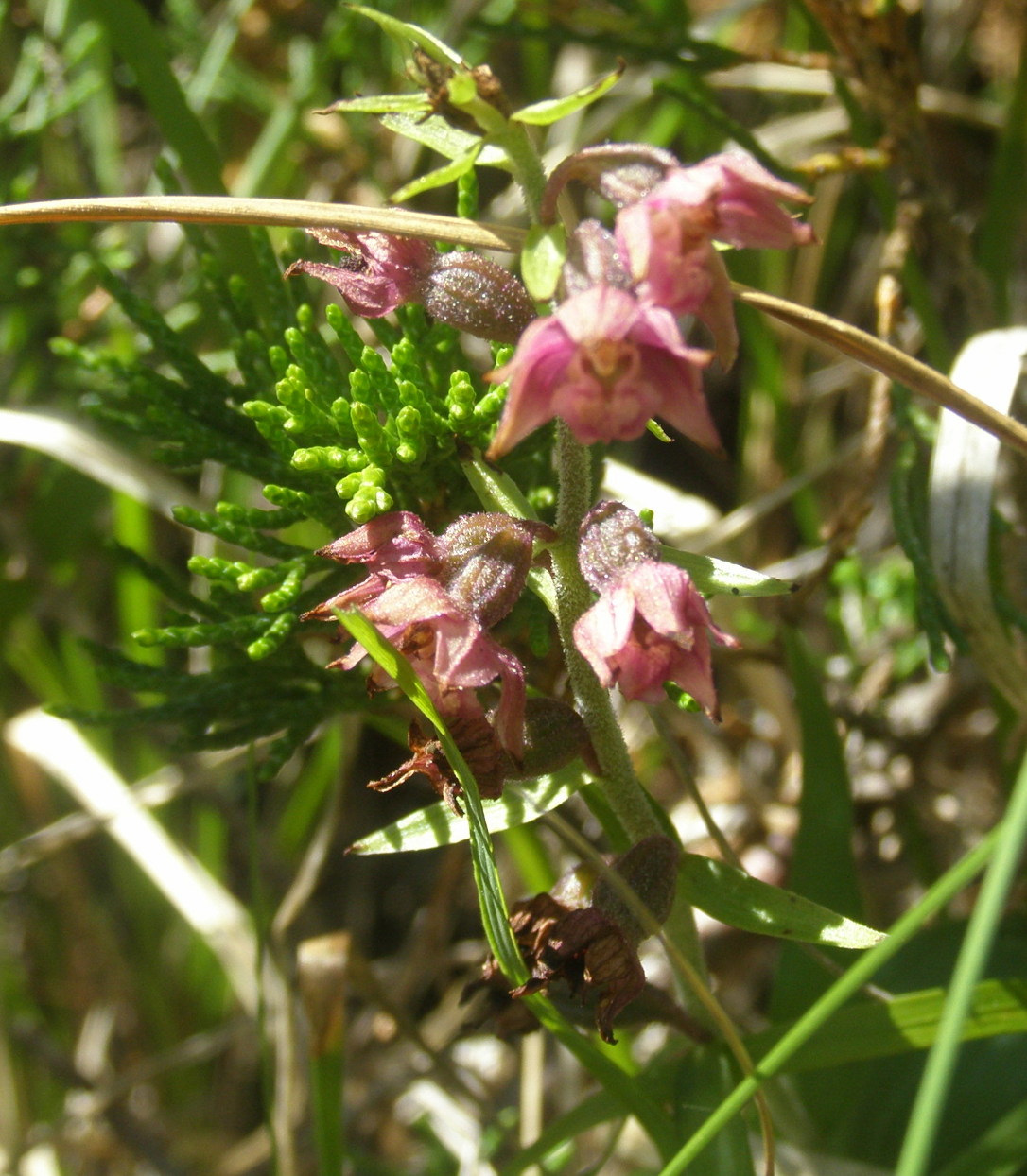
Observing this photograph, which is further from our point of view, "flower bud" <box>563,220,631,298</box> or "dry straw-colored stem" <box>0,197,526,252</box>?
"dry straw-colored stem" <box>0,197,526,252</box>

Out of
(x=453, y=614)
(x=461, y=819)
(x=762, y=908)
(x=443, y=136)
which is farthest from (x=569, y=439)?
(x=762, y=908)

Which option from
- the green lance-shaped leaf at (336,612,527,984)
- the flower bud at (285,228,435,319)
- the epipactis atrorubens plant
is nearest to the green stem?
the epipactis atrorubens plant

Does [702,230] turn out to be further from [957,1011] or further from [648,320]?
[957,1011]

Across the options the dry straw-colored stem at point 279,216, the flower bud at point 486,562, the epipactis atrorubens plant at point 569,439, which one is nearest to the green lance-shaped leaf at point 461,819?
the epipactis atrorubens plant at point 569,439

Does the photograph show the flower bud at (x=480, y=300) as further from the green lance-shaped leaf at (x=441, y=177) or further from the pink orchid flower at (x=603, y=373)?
the pink orchid flower at (x=603, y=373)

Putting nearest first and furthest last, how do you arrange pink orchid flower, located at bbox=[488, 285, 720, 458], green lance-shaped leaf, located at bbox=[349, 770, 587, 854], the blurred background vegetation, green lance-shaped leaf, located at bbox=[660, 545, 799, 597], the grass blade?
the grass blade < pink orchid flower, located at bbox=[488, 285, 720, 458] < green lance-shaped leaf, located at bbox=[660, 545, 799, 597] < green lance-shaped leaf, located at bbox=[349, 770, 587, 854] < the blurred background vegetation

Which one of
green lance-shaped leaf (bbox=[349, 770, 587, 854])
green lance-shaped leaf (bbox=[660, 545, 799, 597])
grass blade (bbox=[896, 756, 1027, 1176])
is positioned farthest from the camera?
green lance-shaped leaf (bbox=[349, 770, 587, 854])

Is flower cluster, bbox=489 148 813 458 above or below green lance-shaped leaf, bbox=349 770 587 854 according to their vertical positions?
above

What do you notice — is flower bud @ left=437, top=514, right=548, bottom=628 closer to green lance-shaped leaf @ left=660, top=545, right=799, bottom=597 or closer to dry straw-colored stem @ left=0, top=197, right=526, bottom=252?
green lance-shaped leaf @ left=660, top=545, right=799, bottom=597
